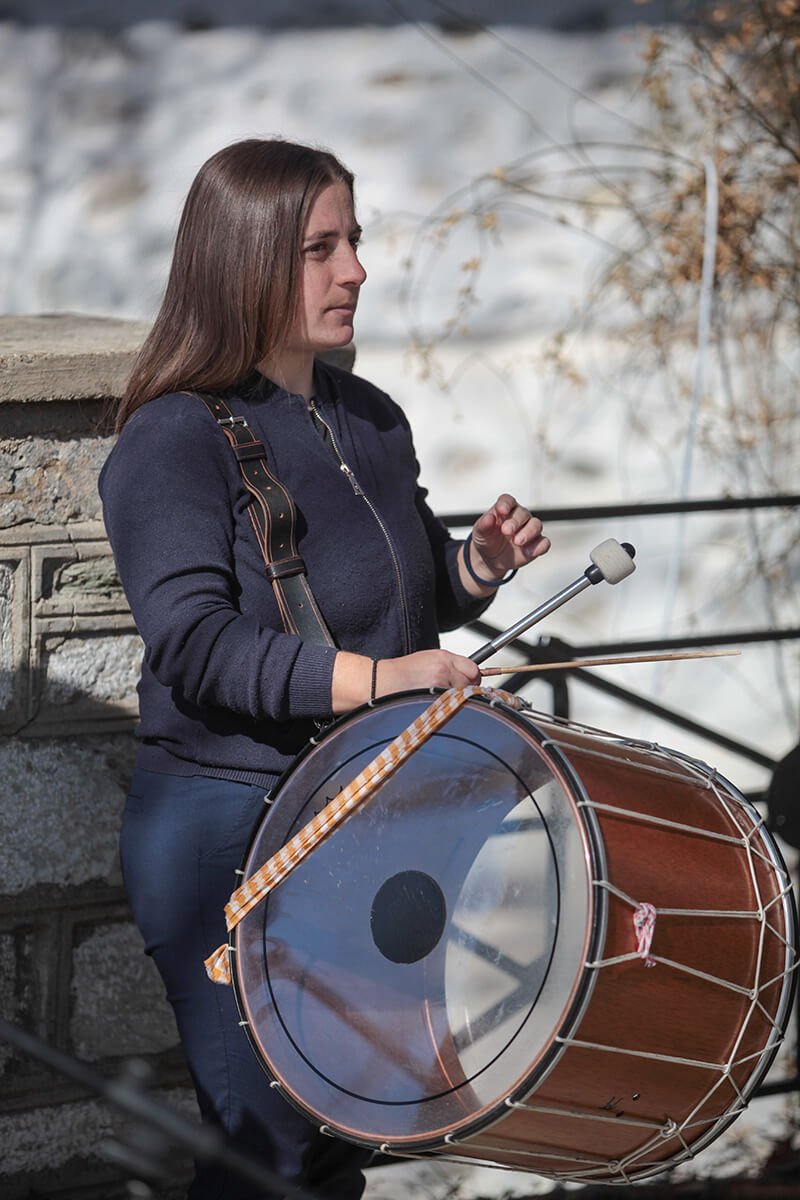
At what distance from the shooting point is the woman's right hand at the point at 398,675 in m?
1.79

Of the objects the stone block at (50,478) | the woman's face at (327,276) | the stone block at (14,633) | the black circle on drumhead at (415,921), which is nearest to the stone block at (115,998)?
the stone block at (14,633)

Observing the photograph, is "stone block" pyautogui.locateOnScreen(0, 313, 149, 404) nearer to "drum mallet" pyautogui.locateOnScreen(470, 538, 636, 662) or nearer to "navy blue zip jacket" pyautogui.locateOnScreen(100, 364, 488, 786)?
"navy blue zip jacket" pyautogui.locateOnScreen(100, 364, 488, 786)

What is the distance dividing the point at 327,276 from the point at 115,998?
1.18 meters

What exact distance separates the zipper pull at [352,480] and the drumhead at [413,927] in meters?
0.33

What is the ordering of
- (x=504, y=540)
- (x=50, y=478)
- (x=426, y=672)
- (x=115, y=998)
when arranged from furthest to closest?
(x=115, y=998) < (x=50, y=478) < (x=504, y=540) < (x=426, y=672)

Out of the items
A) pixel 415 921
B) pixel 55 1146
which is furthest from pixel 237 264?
pixel 55 1146

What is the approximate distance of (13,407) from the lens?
2.26 metres

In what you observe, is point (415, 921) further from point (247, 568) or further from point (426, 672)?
point (247, 568)

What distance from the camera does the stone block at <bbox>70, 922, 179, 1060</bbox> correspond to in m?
2.41

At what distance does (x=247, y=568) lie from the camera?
1.88 m

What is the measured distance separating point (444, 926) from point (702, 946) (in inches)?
11.4

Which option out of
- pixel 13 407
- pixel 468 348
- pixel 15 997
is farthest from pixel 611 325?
pixel 15 997

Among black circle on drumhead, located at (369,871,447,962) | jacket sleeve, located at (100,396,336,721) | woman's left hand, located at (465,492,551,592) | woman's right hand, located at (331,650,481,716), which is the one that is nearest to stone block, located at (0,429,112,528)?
jacket sleeve, located at (100,396,336,721)

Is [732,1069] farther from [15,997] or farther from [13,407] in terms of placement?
[13,407]
